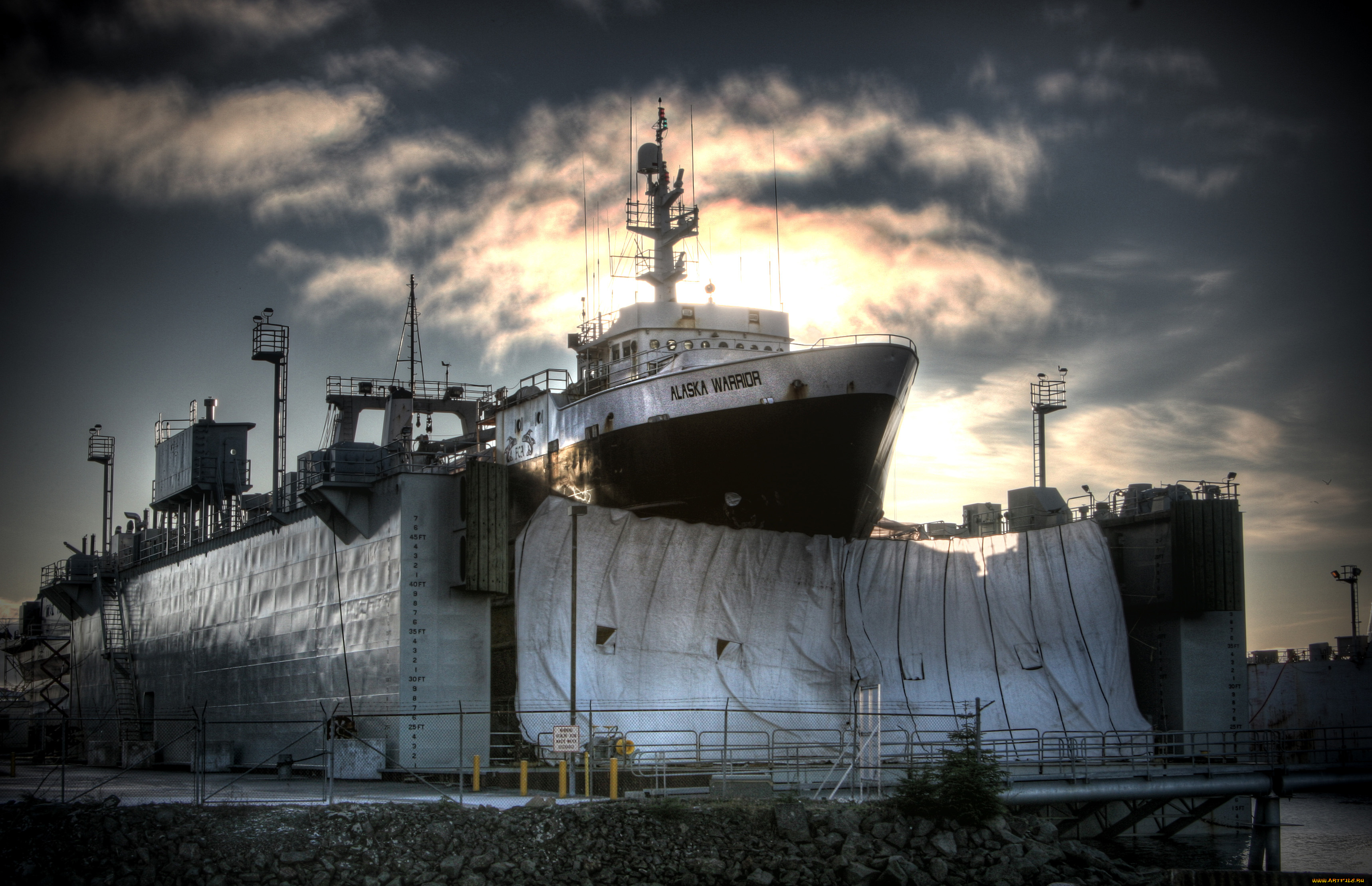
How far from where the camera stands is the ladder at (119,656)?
40656 mm

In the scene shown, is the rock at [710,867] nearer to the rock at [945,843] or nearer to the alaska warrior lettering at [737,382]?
the rock at [945,843]

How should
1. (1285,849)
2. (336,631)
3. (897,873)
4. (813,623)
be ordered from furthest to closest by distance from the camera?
(336,631) → (1285,849) → (813,623) → (897,873)

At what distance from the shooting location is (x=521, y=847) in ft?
54.1

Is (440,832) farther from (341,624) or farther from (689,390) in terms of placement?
(341,624)

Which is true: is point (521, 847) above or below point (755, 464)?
below

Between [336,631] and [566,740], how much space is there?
11119 mm

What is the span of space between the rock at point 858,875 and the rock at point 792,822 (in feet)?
3.01

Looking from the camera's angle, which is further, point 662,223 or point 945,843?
point 662,223

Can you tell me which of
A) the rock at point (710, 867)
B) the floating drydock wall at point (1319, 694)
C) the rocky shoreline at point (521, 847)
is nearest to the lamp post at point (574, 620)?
the rocky shoreline at point (521, 847)

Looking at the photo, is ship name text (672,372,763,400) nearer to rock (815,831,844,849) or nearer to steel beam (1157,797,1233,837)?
rock (815,831,844,849)

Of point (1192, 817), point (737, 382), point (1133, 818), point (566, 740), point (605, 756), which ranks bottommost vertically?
point (1192, 817)

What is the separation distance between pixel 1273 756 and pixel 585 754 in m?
14.6

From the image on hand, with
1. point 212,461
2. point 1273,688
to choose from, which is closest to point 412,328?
point 212,461

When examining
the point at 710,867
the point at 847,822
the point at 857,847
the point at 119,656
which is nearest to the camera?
the point at 710,867
